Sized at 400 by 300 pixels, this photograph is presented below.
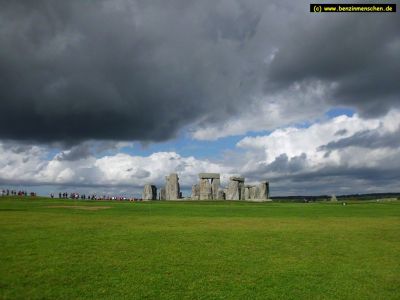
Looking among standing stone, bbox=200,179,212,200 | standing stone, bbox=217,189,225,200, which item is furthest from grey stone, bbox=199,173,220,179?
standing stone, bbox=217,189,225,200

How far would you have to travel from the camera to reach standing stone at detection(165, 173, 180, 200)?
257 ft

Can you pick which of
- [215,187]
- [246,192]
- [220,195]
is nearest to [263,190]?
[246,192]

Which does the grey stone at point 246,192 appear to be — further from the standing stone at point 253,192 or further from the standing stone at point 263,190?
the standing stone at point 263,190

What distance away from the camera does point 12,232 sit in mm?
18688

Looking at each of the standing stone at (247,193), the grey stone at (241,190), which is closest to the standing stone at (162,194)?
the grey stone at (241,190)

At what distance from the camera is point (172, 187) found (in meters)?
78.8

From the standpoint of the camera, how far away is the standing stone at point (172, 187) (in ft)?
257

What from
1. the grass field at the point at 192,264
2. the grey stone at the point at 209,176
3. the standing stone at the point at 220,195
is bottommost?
the grass field at the point at 192,264

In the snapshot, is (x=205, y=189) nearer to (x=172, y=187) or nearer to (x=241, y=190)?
(x=172, y=187)

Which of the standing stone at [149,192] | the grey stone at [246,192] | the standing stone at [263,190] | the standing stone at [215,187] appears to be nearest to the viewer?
the standing stone at [215,187]

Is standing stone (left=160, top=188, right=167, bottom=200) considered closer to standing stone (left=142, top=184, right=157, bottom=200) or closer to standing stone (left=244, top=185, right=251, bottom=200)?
standing stone (left=142, top=184, right=157, bottom=200)

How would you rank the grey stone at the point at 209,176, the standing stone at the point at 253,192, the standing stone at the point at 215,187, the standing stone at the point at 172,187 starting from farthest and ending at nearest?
1. the standing stone at the point at 253,192
2. the grey stone at the point at 209,176
3. the standing stone at the point at 172,187
4. the standing stone at the point at 215,187

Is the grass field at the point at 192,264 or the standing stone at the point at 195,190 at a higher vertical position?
the standing stone at the point at 195,190

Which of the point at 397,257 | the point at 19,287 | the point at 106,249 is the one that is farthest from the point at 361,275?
the point at 19,287
